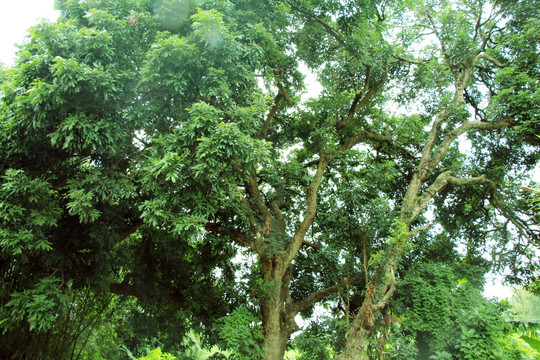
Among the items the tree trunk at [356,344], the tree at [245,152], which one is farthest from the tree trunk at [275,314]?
the tree trunk at [356,344]

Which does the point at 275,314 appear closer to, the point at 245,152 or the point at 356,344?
the point at 356,344

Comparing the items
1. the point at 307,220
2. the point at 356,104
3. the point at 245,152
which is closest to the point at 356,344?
the point at 307,220

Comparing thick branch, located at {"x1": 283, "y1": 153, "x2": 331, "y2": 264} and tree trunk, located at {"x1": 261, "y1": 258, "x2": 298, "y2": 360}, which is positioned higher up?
thick branch, located at {"x1": 283, "y1": 153, "x2": 331, "y2": 264}

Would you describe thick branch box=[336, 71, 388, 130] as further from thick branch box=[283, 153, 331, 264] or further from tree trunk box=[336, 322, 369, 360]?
tree trunk box=[336, 322, 369, 360]

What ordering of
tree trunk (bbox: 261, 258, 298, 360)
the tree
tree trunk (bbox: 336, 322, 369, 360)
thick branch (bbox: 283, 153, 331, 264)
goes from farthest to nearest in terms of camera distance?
thick branch (bbox: 283, 153, 331, 264)
tree trunk (bbox: 261, 258, 298, 360)
tree trunk (bbox: 336, 322, 369, 360)
the tree

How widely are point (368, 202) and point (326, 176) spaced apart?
6.69ft

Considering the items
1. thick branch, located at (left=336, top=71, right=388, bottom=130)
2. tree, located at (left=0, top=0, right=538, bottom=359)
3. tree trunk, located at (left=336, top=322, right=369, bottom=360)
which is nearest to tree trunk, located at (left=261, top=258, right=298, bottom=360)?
tree, located at (left=0, top=0, right=538, bottom=359)

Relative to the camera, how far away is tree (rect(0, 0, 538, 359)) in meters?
5.71

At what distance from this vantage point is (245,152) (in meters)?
5.73

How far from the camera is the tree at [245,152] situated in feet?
18.7

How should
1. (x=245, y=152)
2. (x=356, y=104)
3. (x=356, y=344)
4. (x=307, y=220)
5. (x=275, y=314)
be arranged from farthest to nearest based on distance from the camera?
(x=356, y=104)
(x=307, y=220)
(x=275, y=314)
(x=356, y=344)
(x=245, y=152)

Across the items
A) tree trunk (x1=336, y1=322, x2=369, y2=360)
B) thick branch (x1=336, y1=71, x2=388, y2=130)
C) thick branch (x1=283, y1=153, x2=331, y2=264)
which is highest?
thick branch (x1=336, y1=71, x2=388, y2=130)

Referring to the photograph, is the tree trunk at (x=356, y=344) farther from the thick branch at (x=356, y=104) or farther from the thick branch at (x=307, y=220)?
the thick branch at (x=356, y=104)

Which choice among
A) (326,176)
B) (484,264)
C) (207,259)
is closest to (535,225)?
(484,264)
